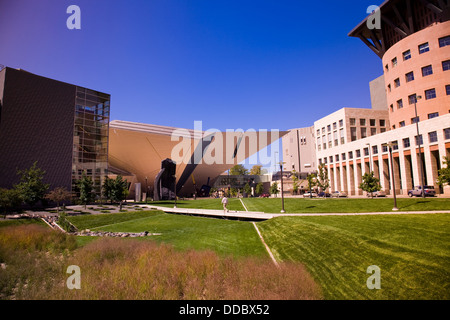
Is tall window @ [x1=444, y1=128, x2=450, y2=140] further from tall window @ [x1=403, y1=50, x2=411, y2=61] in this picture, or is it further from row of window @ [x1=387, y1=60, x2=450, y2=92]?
tall window @ [x1=403, y1=50, x2=411, y2=61]

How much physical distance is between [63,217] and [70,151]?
20100 mm

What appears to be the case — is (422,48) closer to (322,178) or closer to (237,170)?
(322,178)

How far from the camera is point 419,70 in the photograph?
40.9 m

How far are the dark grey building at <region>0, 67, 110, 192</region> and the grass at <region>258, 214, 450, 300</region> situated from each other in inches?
1486

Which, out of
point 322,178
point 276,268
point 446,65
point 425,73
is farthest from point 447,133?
point 276,268

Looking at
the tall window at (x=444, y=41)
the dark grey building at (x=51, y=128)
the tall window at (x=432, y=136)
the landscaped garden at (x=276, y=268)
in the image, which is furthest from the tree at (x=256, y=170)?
the landscaped garden at (x=276, y=268)

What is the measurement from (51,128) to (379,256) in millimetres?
44059

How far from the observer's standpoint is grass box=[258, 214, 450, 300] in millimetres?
5887

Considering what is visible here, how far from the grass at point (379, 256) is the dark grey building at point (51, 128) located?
3774 centimetres

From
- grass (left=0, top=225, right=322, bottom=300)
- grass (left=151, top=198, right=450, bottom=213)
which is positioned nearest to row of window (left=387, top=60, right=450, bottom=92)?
grass (left=151, top=198, right=450, bottom=213)

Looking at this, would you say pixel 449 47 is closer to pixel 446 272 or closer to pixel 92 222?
pixel 446 272

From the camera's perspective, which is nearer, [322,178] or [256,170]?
[322,178]

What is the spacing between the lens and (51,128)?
37719 millimetres

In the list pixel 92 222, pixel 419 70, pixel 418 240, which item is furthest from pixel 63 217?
pixel 419 70
